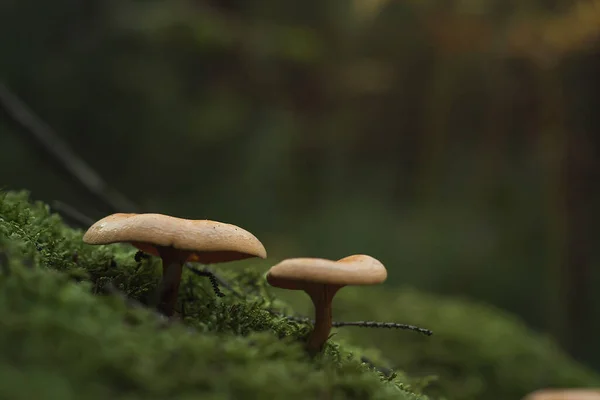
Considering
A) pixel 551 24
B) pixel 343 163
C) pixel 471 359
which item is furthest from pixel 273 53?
pixel 471 359

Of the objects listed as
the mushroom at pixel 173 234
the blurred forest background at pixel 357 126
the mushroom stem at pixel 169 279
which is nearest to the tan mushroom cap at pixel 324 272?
the mushroom at pixel 173 234

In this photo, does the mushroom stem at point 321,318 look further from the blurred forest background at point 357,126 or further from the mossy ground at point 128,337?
the blurred forest background at point 357,126

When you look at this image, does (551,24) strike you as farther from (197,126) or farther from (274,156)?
(197,126)

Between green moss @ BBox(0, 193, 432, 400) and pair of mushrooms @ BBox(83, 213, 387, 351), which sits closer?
green moss @ BBox(0, 193, 432, 400)

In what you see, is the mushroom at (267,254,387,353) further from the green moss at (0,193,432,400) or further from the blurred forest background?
the blurred forest background

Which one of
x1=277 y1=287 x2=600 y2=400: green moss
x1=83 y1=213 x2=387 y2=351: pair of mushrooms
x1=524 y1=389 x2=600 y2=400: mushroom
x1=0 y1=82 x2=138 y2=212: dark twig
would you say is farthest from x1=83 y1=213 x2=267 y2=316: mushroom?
x1=524 y1=389 x2=600 y2=400: mushroom

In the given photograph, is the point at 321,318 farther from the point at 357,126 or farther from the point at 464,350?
the point at 357,126
